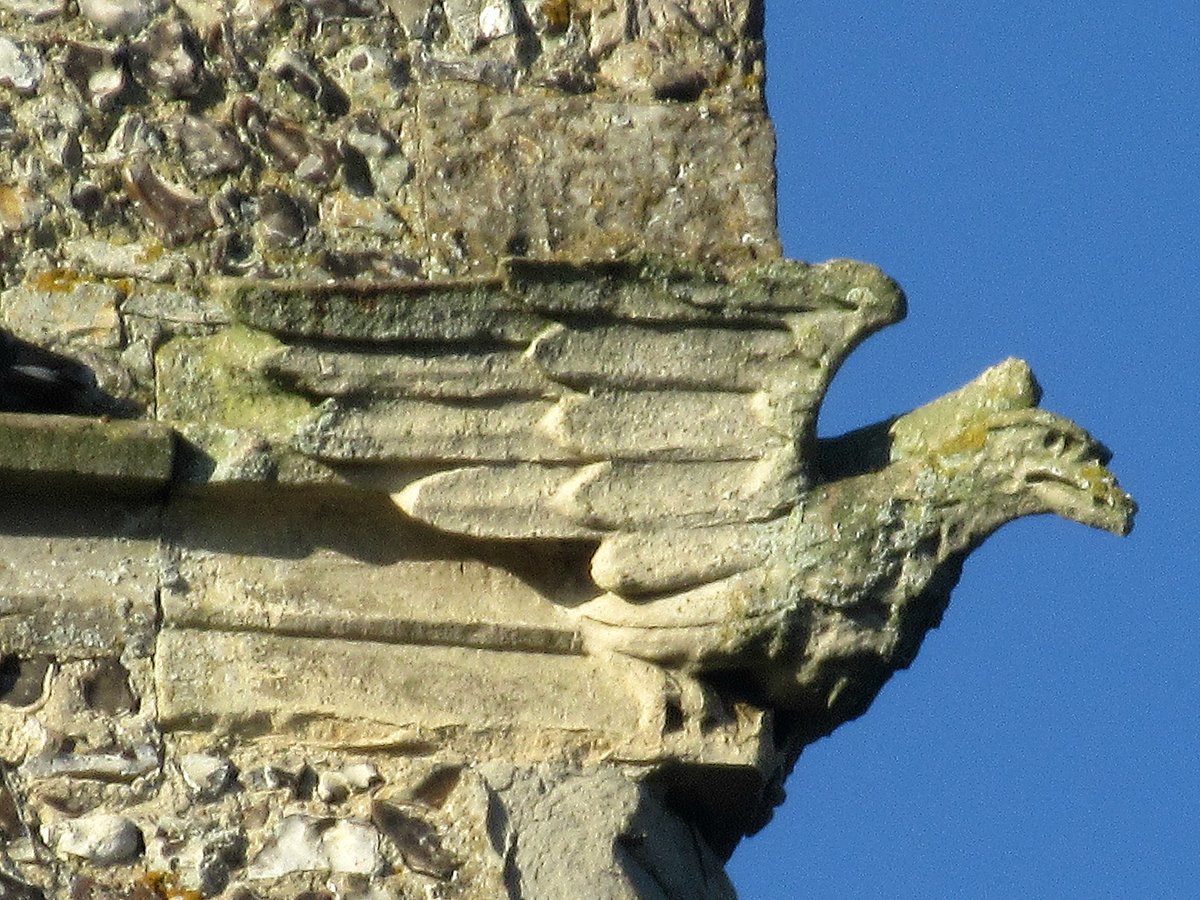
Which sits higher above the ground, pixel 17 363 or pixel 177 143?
pixel 177 143

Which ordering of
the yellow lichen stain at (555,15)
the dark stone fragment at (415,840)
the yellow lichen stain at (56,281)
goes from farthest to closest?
the yellow lichen stain at (555,15) < the yellow lichen stain at (56,281) < the dark stone fragment at (415,840)

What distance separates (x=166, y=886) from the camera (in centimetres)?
514

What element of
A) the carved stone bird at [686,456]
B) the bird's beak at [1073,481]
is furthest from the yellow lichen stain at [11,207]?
the bird's beak at [1073,481]

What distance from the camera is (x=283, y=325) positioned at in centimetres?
520

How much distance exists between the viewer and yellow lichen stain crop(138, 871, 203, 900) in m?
5.14

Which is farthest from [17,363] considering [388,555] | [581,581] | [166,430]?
[581,581]

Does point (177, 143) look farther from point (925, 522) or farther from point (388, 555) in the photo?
point (925, 522)

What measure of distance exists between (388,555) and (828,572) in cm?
77

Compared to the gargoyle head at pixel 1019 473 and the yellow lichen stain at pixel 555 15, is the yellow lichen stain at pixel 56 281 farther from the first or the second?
the gargoyle head at pixel 1019 473

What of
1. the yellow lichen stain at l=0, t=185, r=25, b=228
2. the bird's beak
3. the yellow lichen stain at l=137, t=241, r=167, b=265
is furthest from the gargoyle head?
the yellow lichen stain at l=0, t=185, r=25, b=228

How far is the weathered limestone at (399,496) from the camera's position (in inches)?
206

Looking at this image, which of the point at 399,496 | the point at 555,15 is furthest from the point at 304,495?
the point at 555,15

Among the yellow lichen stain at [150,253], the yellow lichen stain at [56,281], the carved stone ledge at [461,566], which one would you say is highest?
the yellow lichen stain at [150,253]

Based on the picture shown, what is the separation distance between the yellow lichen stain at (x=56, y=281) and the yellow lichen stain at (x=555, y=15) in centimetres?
105
